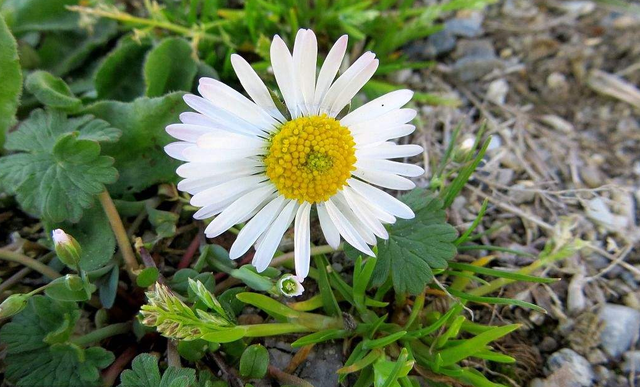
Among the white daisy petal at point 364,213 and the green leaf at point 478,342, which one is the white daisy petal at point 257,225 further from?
the green leaf at point 478,342

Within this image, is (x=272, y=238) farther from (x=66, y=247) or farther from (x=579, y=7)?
(x=579, y=7)

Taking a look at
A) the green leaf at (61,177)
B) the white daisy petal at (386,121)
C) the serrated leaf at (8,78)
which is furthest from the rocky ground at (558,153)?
the serrated leaf at (8,78)

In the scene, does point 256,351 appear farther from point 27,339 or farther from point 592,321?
point 592,321

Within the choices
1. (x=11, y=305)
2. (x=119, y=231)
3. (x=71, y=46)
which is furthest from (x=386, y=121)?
(x=71, y=46)

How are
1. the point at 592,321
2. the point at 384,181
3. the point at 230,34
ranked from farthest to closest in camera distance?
1. the point at 230,34
2. the point at 592,321
3. the point at 384,181

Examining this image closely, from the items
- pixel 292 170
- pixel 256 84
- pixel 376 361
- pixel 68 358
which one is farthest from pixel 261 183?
pixel 68 358

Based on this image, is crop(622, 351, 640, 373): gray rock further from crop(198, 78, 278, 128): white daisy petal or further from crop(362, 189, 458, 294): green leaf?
crop(198, 78, 278, 128): white daisy petal
